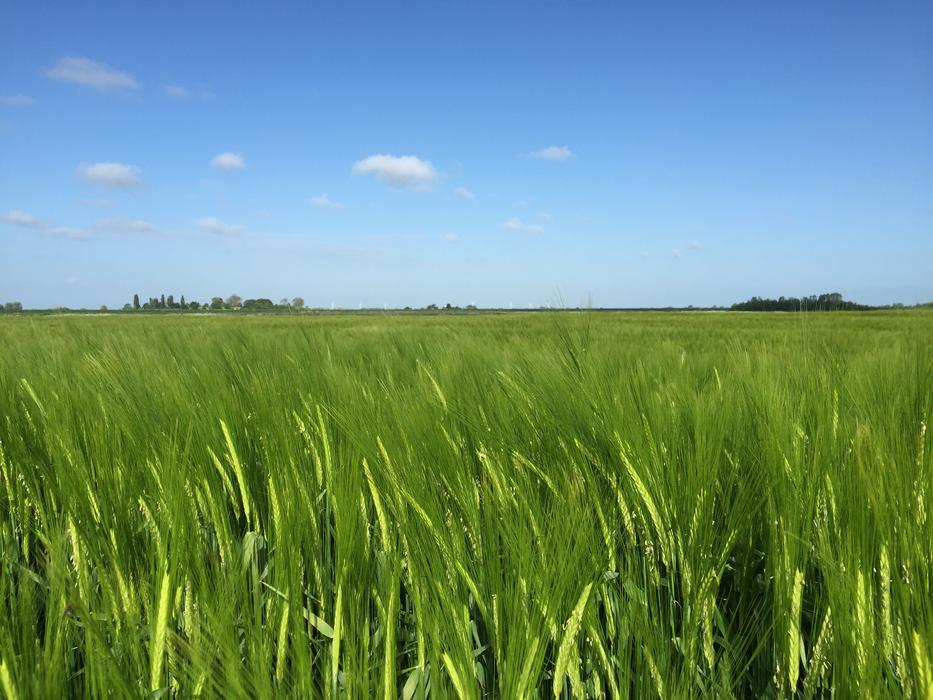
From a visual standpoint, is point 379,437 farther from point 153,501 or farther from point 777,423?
point 777,423

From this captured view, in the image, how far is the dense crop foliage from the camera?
2.10ft

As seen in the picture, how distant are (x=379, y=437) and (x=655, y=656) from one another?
0.53 m

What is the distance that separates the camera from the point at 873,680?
1.97 ft

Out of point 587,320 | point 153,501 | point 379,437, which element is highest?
point 587,320

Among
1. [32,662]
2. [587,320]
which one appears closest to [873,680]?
[32,662]

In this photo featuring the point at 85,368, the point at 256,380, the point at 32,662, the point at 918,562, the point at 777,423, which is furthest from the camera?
the point at 85,368

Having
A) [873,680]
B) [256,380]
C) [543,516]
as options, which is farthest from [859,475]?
[256,380]

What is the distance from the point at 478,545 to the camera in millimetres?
812

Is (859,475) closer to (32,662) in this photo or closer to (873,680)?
(873,680)

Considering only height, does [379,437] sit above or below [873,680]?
above

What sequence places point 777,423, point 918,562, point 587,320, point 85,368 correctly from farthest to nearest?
point 587,320 < point 85,368 < point 777,423 < point 918,562

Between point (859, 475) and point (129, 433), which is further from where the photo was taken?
point (129, 433)

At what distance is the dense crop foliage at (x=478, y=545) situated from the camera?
64cm

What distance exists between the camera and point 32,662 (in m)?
0.58
